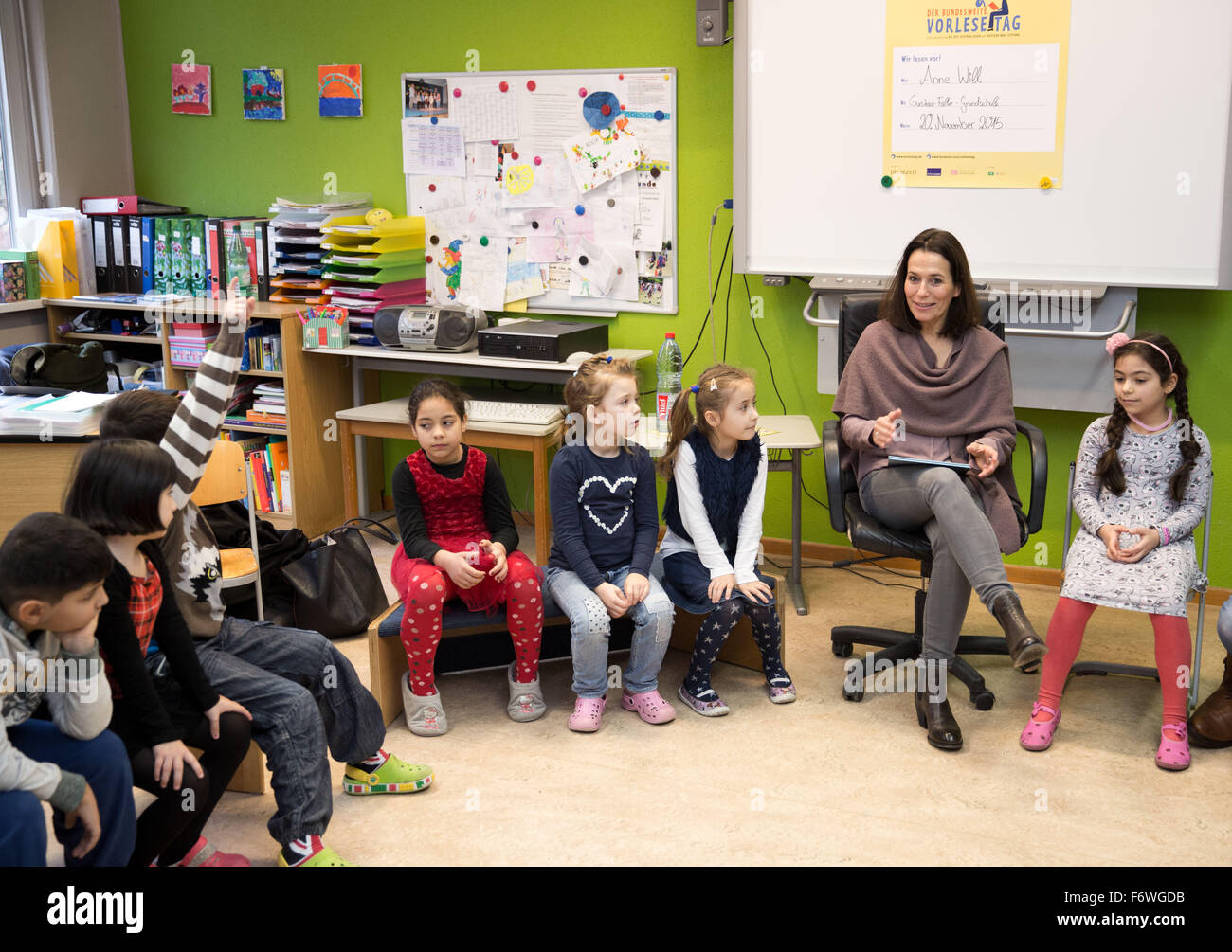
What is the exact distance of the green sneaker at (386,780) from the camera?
2383 mm

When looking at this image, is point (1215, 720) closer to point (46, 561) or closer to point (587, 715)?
point (587, 715)

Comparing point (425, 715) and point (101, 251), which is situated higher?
point (101, 251)

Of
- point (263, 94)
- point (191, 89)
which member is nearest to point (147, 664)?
point (263, 94)

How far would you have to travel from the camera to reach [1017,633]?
2.39m

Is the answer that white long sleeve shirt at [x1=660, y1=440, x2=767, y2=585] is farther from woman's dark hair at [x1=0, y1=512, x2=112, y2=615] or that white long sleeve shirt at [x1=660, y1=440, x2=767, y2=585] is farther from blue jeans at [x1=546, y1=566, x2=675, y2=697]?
woman's dark hair at [x1=0, y1=512, x2=112, y2=615]

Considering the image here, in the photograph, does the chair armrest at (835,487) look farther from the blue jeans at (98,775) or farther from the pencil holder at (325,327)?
the pencil holder at (325,327)

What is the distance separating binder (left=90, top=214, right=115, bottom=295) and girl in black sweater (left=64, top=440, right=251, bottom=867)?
2719 mm

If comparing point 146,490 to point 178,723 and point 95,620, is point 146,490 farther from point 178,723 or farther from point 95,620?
point 178,723

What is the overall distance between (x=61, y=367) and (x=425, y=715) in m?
1.74

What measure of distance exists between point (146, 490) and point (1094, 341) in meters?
2.55

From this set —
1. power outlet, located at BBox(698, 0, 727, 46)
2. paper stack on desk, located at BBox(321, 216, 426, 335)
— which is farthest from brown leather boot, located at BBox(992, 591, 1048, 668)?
paper stack on desk, located at BBox(321, 216, 426, 335)

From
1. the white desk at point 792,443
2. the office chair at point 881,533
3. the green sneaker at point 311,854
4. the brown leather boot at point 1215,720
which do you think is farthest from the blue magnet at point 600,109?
the green sneaker at point 311,854

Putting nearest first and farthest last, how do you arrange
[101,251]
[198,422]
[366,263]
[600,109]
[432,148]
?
[198,422]
[600,109]
[366,263]
[432,148]
[101,251]

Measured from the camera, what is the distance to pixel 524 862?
7.01 feet
